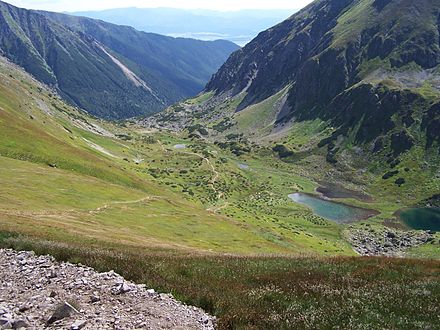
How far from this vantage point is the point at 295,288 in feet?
70.3

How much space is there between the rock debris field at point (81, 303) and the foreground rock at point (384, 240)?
5459 inches

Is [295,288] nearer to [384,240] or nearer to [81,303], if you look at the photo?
[81,303]

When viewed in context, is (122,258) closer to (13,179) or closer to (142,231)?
(142,231)

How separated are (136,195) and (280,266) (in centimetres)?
9126

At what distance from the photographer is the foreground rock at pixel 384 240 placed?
15349 centimetres

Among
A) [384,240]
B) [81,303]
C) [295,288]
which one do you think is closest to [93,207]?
[295,288]

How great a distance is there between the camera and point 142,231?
78625 mm

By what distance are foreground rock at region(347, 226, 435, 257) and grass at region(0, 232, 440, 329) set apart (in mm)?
128885

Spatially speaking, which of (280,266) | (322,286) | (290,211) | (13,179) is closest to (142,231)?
(13,179)

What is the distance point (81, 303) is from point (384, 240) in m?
162

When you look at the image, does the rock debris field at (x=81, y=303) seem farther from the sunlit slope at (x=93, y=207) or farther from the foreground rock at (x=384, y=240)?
the foreground rock at (x=384, y=240)

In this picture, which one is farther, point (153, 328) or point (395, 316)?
point (395, 316)

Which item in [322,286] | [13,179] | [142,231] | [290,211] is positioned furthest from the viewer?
[290,211]

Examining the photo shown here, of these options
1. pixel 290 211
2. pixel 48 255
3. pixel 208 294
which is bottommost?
pixel 290 211
